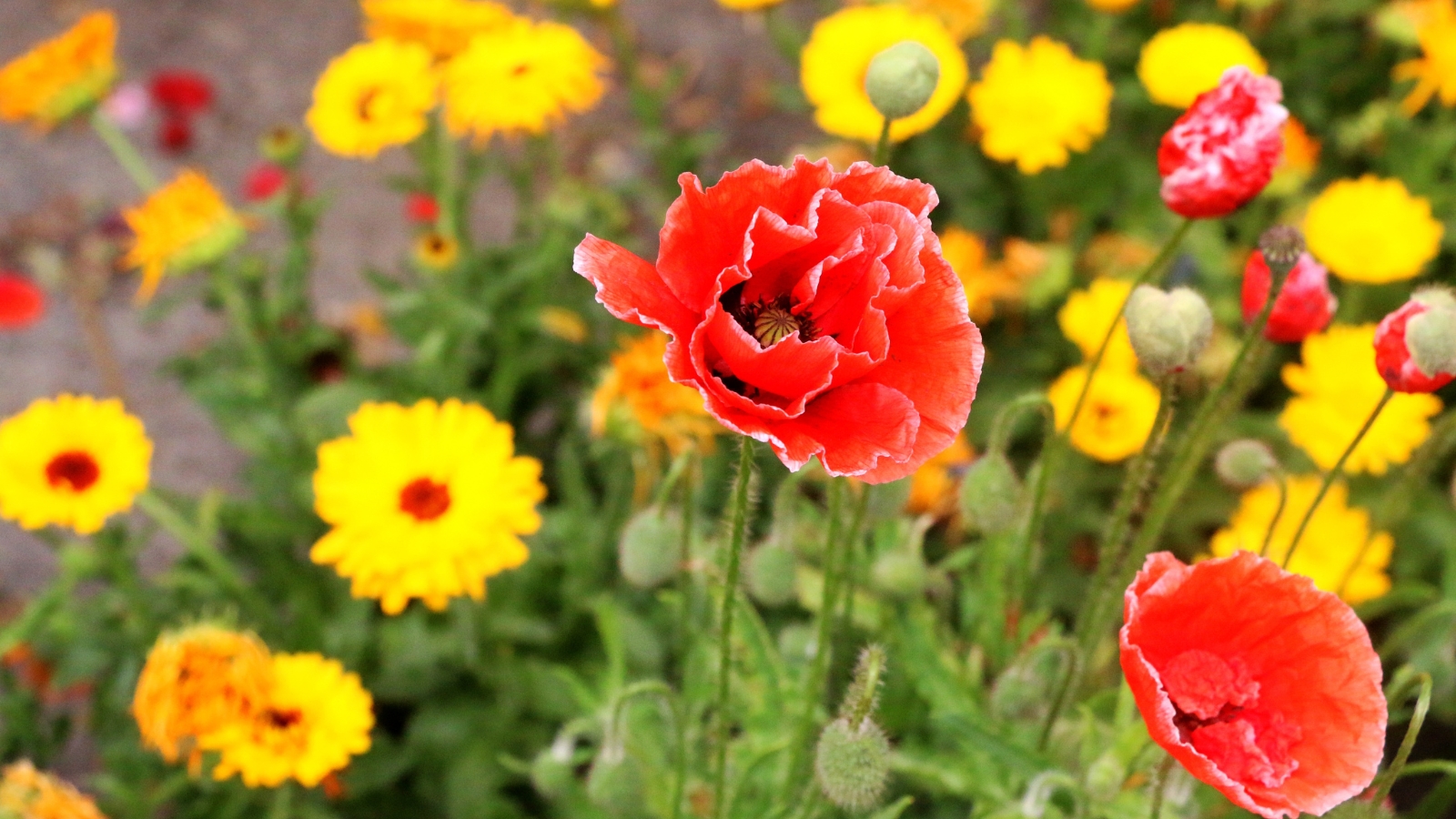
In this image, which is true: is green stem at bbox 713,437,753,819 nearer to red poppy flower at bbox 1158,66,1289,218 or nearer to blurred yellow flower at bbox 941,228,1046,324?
red poppy flower at bbox 1158,66,1289,218

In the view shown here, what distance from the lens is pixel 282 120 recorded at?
155 inches

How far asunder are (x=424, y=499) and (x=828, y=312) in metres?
0.89

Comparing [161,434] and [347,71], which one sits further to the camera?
[161,434]

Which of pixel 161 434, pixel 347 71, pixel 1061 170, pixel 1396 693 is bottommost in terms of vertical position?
pixel 161 434

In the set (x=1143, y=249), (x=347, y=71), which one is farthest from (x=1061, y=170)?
(x=347, y=71)

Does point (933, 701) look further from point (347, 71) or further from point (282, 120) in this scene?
point (282, 120)

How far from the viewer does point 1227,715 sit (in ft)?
3.75

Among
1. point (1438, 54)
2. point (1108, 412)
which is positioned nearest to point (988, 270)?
point (1108, 412)

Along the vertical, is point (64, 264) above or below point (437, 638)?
below

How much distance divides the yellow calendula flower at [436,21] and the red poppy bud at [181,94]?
5.83 feet

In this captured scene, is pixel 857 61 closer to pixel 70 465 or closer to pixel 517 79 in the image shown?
pixel 517 79

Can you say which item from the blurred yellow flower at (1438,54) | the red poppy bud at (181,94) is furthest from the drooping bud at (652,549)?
the red poppy bud at (181,94)

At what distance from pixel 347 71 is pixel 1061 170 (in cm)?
169

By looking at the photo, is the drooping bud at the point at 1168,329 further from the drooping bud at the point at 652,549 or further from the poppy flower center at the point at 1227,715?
the drooping bud at the point at 652,549
